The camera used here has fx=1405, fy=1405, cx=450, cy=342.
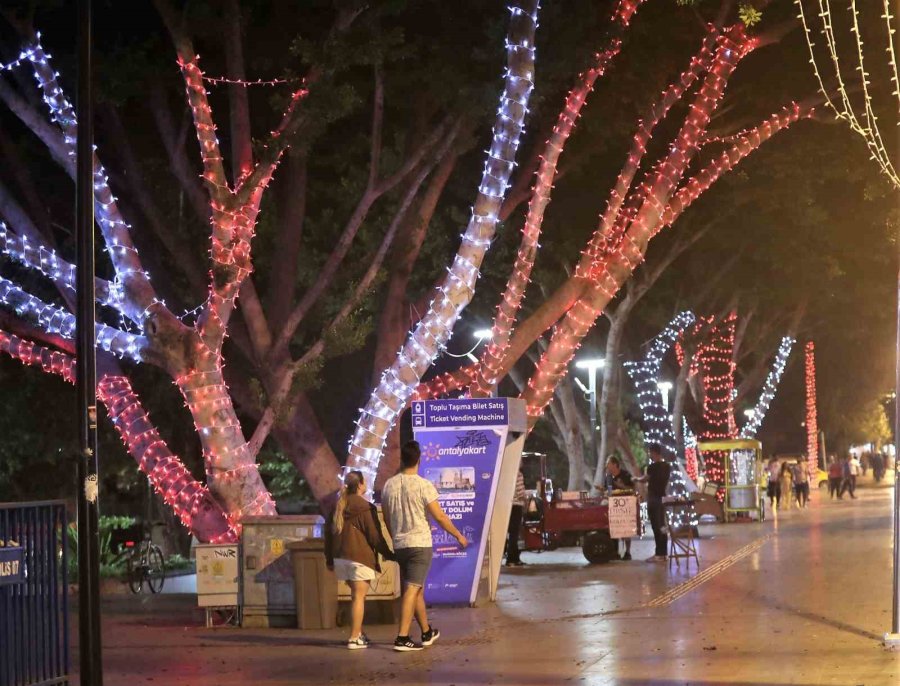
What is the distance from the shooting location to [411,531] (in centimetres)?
1246

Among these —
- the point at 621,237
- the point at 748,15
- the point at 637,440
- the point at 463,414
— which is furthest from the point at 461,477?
the point at 637,440

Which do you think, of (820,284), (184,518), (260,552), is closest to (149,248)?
(184,518)

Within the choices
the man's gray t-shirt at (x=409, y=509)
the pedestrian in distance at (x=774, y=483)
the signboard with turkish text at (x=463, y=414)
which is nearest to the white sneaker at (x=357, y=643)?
the man's gray t-shirt at (x=409, y=509)

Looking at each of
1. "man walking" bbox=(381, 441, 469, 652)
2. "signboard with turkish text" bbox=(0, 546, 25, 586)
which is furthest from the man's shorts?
"signboard with turkish text" bbox=(0, 546, 25, 586)

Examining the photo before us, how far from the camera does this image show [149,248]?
21875mm

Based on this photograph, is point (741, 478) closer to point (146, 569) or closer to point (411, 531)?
point (146, 569)

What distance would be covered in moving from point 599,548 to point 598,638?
9.98 m

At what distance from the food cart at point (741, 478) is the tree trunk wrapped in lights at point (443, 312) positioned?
59.7ft

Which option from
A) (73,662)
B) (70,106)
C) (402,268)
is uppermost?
(70,106)

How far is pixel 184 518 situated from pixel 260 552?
12.2ft

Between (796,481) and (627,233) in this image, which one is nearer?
(627,233)

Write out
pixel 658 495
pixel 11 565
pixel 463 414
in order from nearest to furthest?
pixel 11 565, pixel 463 414, pixel 658 495

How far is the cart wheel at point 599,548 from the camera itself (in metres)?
22.9

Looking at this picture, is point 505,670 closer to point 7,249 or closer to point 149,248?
point 7,249
